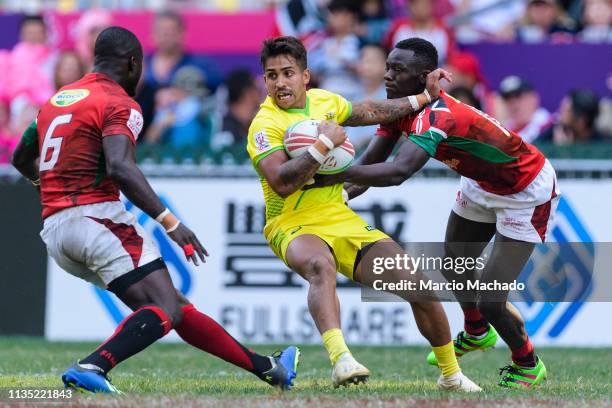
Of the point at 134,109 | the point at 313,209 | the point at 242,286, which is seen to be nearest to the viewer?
the point at 134,109

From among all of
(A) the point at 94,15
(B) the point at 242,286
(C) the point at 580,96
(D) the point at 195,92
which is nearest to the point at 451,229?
(B) the point at 242,286

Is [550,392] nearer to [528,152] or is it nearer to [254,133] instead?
[528,152]

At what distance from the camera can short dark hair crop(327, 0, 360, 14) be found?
44.6 feet

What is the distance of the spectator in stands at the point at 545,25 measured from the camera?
14.3 metres

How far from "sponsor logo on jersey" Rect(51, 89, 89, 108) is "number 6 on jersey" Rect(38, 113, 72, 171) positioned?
0.29 ft

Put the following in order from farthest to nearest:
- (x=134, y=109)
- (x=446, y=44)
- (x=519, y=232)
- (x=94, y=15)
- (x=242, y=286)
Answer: (x=94, y=15) < (x=446, y=44) < (x=242, y=286) < (x=519, y=232) < (x=134, y=109)

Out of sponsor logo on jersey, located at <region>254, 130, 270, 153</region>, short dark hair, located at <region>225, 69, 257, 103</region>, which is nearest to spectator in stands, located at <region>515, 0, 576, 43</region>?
short dark hair, located at <region>225, 69, 257, 103</region>

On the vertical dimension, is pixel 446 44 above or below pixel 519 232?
above

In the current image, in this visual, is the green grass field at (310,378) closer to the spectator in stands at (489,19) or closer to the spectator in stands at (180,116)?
the spectator in stands at (180,116)

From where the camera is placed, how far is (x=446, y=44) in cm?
1334

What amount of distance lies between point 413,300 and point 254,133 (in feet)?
4.88

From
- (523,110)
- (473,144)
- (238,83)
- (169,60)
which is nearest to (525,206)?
(473,144)

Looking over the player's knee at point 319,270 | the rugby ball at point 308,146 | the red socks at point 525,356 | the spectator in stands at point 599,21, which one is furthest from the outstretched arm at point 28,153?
the spectator in stands at point 599,21

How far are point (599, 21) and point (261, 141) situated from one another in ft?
24.7
